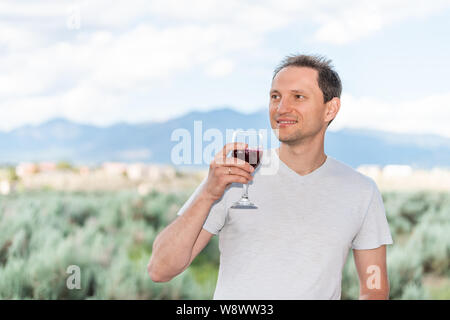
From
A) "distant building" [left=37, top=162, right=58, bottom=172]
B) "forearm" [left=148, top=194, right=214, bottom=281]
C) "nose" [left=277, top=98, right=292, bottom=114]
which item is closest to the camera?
"forearm" [left=148, top=194, right=214, bottom=281]

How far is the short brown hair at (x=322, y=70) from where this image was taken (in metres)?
2.39

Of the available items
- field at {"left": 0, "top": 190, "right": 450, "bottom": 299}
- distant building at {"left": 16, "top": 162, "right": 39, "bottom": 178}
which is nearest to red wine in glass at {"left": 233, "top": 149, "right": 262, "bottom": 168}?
field at {"left": 0, "top": 190, "right": 450, "bottom": 299}

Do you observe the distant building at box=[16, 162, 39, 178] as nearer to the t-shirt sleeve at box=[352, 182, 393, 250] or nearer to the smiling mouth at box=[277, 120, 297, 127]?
the smiling mouth at box=[277, 120, 297, 127]

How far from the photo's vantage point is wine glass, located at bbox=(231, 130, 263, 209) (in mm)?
2033

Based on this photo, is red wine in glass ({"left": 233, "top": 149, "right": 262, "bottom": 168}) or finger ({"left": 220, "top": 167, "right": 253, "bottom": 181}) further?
red wine in glass ({"left": 233, "top": 149, "right": 262, "bottom": 168})

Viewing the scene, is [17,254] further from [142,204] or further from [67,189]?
[67,189]

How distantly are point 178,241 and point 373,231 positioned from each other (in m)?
0.90

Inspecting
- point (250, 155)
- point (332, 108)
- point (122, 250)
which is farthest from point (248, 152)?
point (122, 250)

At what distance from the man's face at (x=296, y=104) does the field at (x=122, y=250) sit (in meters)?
3.30

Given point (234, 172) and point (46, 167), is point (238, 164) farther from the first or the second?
point (46, 167)

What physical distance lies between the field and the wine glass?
3.28 m

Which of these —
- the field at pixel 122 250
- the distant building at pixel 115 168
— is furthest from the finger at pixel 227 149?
the distant building at pixel 115 168

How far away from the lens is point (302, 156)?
229 centimetres

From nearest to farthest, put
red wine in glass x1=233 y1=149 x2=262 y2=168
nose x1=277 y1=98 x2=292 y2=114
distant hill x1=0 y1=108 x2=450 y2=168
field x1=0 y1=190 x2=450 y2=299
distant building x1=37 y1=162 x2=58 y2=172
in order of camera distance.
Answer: red wine in glass x1=233 y1=149 x2=262 y2=168
nose x1=277 y1=98 x2=292 y2=114
field x1=0 y1=190 x2=450 y2=299
distant building x1=37 y1=162 x2=58 y2=172
distant hill x1=0 y1=108 x2=450 y2=168
